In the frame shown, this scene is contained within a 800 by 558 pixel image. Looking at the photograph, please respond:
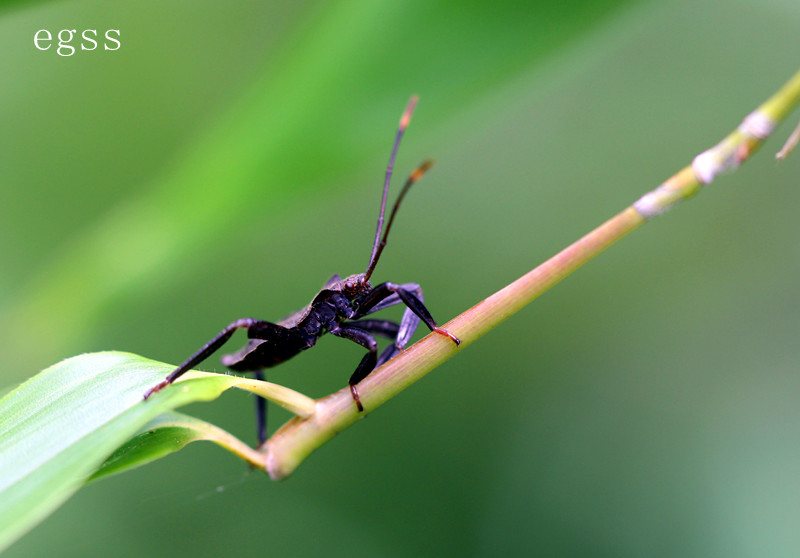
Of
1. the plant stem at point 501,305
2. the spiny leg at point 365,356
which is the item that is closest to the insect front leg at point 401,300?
the spiny leg at point 365,356

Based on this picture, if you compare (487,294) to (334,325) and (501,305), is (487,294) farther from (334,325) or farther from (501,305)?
(501,305)

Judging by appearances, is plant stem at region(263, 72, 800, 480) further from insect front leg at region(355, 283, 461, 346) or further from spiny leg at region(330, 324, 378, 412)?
insect front leg at region(355, 283, 461, 346)

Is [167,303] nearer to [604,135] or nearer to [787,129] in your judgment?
[604,135]

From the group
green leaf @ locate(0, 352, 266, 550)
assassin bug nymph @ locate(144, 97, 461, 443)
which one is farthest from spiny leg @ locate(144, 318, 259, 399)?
assassin bug nymph @ locate(144, 97, 461, 443)

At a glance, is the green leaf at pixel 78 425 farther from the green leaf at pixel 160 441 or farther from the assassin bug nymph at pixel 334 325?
the assassin bug nymph at pixel 334 325

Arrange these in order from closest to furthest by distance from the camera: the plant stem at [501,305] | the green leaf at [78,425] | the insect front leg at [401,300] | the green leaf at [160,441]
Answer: the green leaf at [78,425] → the plant stem at [501,305] → the green leaf at [160,441] → the insect front leg at [401,300]

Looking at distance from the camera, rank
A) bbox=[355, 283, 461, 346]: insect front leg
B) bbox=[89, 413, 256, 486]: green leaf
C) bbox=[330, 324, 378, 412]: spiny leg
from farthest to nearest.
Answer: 1. bbox=[355, 283, 461, 346]: insect front leg
2. bbox=[330, 324, 378, 412]: spiny leg
3. bbox=[89, 413, 256, 486]: green leaf
